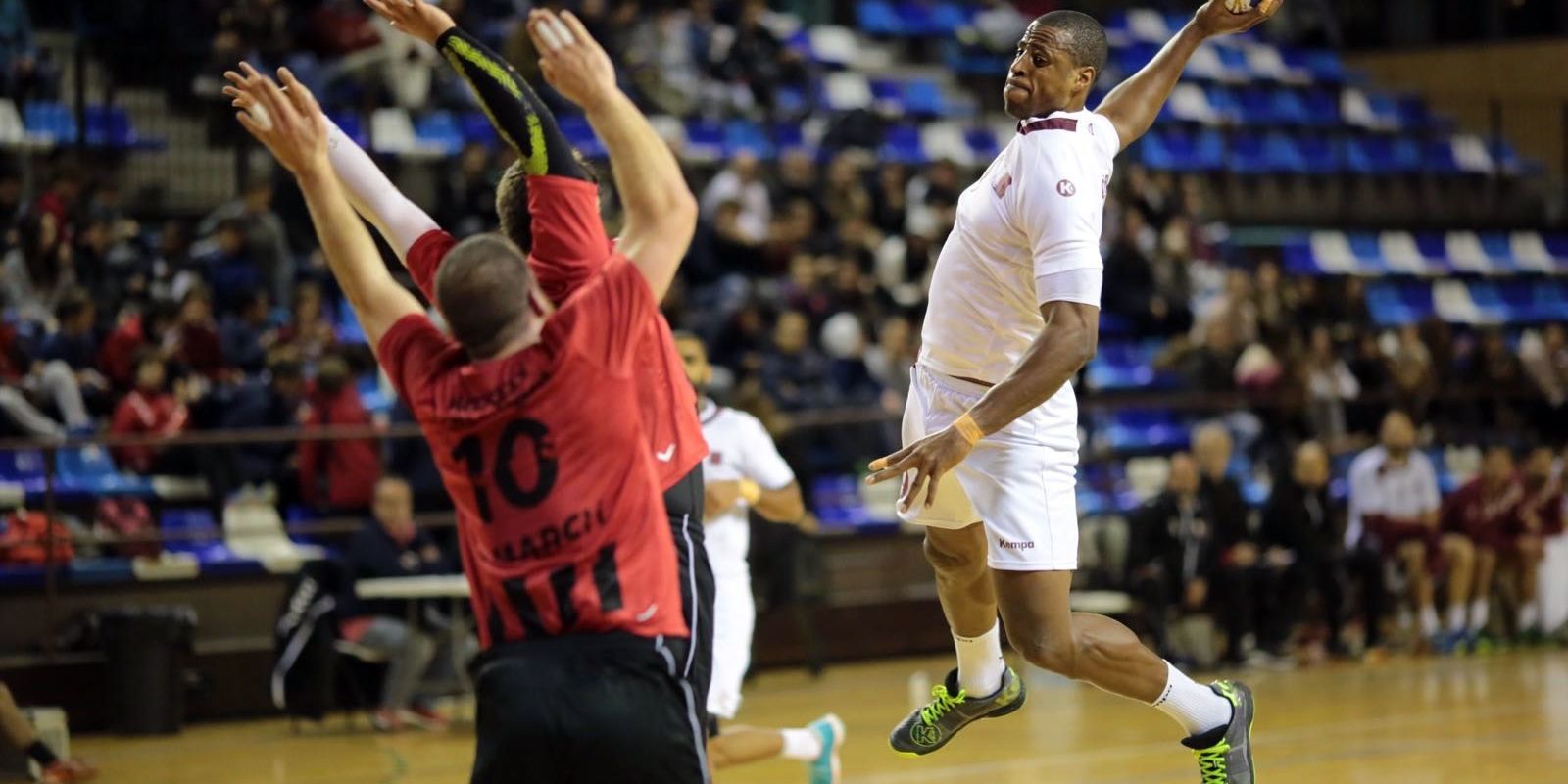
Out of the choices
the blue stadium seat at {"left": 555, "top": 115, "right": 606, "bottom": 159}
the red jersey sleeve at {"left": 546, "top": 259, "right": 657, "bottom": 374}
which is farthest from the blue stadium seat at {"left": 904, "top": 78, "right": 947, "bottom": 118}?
the red jersey sleeve at {"left": 546, "top": 259, "right": 657, "bottom": 374}

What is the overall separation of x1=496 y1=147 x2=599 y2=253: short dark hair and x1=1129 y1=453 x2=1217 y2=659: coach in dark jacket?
9796mm

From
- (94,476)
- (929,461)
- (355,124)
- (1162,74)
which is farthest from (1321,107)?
(929,461)

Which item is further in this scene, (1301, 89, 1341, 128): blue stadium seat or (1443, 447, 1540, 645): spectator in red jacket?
(1301, 89, 1341, 128): blue stadium seat

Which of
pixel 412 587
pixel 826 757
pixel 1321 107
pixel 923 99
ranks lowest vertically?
pixel 826 757

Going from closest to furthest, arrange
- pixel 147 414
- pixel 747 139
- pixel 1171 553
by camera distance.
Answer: pixel 147 414
pixel 1171 553
pixel 747 139

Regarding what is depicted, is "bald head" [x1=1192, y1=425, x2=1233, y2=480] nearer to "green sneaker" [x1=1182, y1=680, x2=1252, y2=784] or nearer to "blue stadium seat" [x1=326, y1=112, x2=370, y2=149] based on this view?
"blue stadium seat" [x1=326, y1=112, x2=370, y2=149]

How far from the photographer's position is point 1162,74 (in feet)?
21.3

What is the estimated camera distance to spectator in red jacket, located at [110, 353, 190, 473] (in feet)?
40.8

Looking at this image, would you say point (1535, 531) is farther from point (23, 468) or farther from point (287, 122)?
point (287, 122)

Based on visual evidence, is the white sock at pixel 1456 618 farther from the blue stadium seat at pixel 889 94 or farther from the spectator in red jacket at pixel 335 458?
the spectator in red jacket at pixel 335 458

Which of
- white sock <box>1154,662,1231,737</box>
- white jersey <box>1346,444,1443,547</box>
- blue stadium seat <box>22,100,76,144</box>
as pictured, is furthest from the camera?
white jersey <box>1346,444,1443,547</box>

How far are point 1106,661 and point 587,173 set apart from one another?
224cm

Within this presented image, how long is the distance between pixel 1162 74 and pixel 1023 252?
0.89m

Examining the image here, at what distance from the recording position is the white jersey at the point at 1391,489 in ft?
51.3
